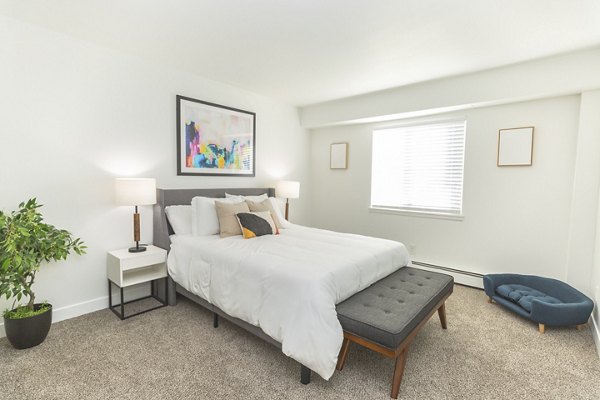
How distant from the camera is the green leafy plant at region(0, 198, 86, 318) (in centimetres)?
197

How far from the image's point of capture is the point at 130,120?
119 inches

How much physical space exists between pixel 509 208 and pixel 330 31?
110 inches

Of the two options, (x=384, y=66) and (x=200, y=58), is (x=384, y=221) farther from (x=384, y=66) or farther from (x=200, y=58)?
(x=200, y=58)

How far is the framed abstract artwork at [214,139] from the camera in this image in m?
3.44

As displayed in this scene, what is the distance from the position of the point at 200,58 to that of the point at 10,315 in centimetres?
270

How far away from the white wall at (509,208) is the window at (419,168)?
0.48ft

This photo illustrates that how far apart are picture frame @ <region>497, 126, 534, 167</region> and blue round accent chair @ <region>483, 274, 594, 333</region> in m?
1.25

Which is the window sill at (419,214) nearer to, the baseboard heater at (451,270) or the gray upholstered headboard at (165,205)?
the baseboard heater at (451,270)

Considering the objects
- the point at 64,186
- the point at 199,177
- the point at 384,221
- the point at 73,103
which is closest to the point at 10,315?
the point at 64,186

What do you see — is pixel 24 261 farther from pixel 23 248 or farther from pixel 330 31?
pixel 330 31

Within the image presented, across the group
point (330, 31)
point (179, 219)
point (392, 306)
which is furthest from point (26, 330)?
point (330, 31)

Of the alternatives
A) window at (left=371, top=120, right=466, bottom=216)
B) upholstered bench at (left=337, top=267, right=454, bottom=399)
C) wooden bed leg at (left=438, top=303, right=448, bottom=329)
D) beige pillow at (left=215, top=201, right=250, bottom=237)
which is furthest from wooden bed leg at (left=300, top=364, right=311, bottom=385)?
window at (left=371, top=120, right=466, bottom=216)

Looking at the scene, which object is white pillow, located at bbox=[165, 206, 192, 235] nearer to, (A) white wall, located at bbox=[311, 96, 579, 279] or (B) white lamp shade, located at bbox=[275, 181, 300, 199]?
(B) white lamp shade, located at bbox=[275, 181, 300, 199]

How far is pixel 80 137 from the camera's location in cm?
270
